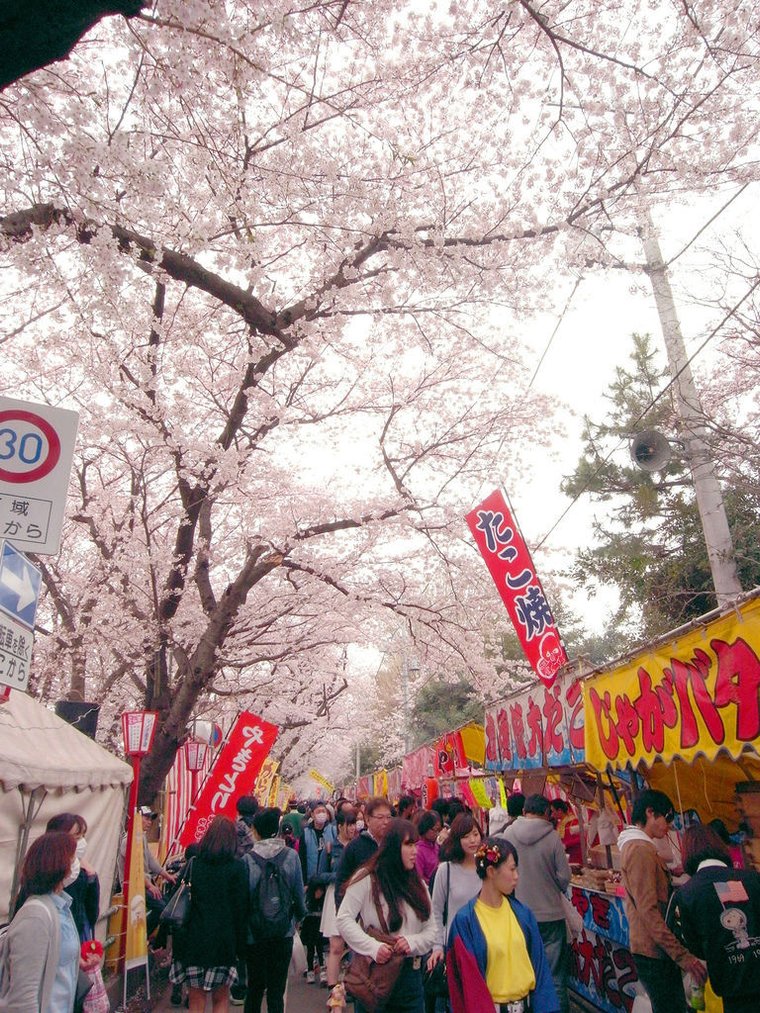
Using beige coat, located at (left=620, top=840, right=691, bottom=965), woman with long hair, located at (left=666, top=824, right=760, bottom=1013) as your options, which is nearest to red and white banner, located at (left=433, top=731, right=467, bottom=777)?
beige coat, located at (left=620, top=840, right=691, bottom=965)

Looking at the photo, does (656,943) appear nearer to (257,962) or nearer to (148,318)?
(257,962)

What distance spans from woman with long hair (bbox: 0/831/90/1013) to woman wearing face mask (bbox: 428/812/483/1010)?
2.24m

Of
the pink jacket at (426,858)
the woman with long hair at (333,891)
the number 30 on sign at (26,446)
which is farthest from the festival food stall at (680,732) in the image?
the number 30 on sign at (26,446)

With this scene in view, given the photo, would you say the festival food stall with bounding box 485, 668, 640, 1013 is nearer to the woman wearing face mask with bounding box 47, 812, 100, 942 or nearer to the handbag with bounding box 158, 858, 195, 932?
the handbag with bounding box 158, 858, 195, 932

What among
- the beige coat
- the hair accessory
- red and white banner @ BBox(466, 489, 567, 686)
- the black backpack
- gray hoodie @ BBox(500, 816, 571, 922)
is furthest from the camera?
red and white banner @ BBox(466, 489, 567, 686)

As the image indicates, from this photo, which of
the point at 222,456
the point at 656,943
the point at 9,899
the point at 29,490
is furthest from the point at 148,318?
the point at 656,943

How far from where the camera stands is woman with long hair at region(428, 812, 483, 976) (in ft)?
16.3

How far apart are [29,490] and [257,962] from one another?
4030 millimetres

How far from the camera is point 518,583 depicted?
8109 millimetres

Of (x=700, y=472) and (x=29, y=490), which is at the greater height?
(x=700, y=472)

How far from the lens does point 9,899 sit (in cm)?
538

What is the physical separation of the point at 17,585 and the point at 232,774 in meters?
6.95

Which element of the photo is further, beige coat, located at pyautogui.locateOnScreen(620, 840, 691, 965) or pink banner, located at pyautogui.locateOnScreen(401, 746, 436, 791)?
pink banner, located at pyautogui.locateOnScreen(401, 746, 436, 791)

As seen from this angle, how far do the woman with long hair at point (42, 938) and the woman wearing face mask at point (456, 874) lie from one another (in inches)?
88.3
